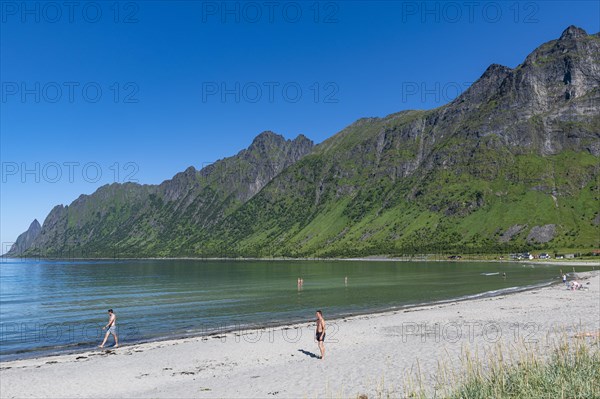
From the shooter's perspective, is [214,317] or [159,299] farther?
[159,299]

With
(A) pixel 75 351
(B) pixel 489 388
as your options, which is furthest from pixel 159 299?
(B) pixel 489 388

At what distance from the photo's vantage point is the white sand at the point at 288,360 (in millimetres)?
25422

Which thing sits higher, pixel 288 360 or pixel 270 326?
pixel 288 360

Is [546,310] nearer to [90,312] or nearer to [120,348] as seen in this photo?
[120,348]

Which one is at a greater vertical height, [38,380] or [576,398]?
[576,398]

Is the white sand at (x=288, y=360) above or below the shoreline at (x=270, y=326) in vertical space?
above

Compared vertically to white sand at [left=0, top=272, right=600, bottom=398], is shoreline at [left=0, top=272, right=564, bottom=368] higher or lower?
lower

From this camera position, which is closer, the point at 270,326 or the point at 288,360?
the point at 288,360

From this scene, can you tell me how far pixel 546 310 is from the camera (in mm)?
52344

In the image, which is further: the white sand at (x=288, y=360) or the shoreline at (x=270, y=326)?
the shoreline at (x=270, y=326)

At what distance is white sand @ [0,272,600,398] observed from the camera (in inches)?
1001

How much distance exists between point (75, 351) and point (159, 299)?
43958 mm

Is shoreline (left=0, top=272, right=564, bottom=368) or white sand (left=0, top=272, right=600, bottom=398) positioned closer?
white sand (left=0, top=272, right=600, bottom=398)

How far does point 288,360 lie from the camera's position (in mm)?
32344
